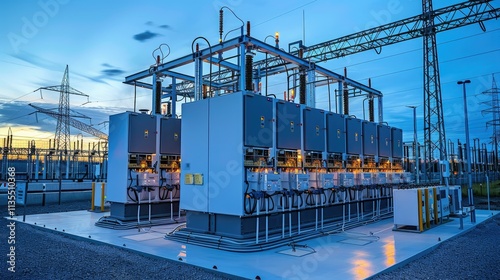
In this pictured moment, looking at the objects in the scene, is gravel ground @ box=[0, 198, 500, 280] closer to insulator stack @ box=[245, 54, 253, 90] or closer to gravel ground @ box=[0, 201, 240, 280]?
gravel ground @ box=[0, 201, 240, 280]

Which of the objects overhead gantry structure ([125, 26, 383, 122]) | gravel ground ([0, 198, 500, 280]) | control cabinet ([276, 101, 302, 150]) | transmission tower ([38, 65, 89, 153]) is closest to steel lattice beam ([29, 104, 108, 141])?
transmission tower ([38, 65, 89, 153])

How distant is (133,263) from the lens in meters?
6.61

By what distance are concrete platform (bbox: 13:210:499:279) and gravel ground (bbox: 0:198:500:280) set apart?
204 mm

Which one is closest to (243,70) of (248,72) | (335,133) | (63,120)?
(248,72)

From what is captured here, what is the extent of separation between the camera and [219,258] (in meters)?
6.81

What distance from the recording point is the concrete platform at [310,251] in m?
5.92

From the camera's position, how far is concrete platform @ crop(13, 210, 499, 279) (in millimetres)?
5918

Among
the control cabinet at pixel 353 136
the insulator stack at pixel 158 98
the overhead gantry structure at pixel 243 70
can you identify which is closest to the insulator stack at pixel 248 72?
the overhead gantry structure at pixel 243 70

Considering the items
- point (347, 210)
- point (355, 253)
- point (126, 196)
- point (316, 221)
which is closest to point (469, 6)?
point (347, 210)

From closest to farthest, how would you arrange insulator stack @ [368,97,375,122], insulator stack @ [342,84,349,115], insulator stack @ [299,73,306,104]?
insulator stack @ [299,73,306,104]
insulator stack @ [342,84,349,115]
insulator stack @ [368,97,375,122]

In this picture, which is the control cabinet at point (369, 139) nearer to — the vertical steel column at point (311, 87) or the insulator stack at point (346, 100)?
the insulator stack at point (346, 100)

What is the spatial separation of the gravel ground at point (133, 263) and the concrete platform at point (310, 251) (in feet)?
0.67

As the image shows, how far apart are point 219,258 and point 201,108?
3651 mm

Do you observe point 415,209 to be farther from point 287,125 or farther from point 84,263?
point 84,263
